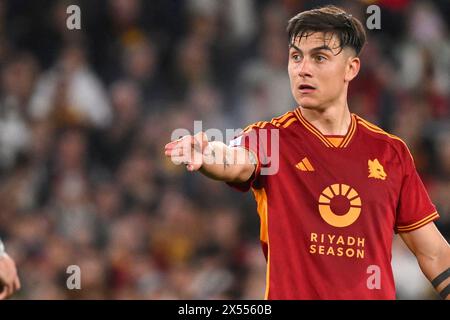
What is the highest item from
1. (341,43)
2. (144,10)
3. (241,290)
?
(144,10)

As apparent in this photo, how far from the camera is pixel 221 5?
9156mm

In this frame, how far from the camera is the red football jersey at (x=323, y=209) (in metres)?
3.98

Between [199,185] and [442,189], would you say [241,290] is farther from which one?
[442,189]

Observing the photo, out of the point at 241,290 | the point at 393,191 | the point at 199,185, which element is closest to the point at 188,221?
the point at 199,185

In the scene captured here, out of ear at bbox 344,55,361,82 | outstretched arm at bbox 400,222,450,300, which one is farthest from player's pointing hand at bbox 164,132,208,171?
outstretched arm at bbox 400,222,450,300

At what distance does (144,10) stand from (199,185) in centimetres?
198

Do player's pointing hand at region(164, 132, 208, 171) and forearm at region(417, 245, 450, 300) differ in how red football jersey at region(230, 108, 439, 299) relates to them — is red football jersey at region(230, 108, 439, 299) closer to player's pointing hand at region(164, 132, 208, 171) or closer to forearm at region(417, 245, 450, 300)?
forearm at region(417, 245, 450, 300)

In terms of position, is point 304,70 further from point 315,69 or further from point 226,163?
point 226,163

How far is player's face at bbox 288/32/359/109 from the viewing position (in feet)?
13.5

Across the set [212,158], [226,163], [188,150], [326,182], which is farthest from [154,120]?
[188,150]

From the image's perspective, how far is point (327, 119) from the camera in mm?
4223

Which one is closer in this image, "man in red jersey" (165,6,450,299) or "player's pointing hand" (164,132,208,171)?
"player's pointing hand" (164,132,208,171)

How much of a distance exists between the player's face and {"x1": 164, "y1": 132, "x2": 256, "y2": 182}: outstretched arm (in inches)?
14.6

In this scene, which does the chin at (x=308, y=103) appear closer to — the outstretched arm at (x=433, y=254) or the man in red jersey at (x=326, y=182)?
the man in red jersey at (x=326, y=182)
